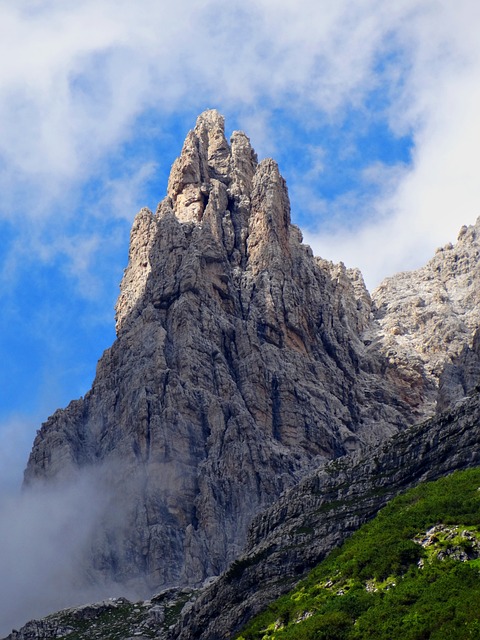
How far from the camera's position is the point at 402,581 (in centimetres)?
7975

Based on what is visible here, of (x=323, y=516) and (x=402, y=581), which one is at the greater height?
(x=323, y=516)

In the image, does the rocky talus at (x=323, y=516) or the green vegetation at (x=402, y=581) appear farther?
the rocky talus at (x=323, y=516)

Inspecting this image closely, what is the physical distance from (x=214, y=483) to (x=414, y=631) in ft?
381

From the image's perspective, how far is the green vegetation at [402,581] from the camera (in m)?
70.7

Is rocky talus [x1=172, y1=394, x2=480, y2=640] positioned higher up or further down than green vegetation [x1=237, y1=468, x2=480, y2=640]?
higher up

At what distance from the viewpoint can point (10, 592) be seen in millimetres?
184375

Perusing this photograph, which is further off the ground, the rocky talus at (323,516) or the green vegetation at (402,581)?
the rocky talus at (323,516)

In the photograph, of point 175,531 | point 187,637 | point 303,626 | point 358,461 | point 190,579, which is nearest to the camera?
point 303,626

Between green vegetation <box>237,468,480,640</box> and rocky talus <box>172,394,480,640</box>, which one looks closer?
green vegetation <box>237,468,480,640</box>

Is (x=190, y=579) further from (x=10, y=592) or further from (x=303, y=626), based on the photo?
(x=303, y=626)

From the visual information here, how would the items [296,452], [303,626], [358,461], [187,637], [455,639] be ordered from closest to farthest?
[455,639] → [303,626] → [187,637] → [358,461] → [296,452]

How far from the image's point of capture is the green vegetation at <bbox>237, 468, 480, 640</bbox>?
7069 cm

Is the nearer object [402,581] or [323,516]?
[402,581]

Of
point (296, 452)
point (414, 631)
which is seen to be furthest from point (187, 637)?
point (296, 452)
